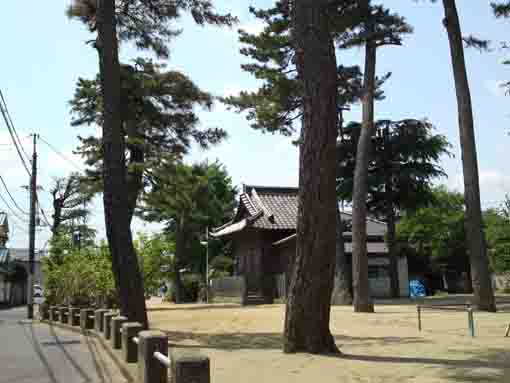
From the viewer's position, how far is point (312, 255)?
9.44 meters

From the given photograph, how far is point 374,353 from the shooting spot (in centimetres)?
979

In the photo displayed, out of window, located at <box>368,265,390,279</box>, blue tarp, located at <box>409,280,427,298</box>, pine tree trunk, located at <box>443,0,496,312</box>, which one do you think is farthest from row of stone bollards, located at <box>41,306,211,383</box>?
blue tarp, located at <box>409,280,427,298</box>

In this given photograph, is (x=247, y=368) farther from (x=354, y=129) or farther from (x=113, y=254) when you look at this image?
(x=354, y=129)

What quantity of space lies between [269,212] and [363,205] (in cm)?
1422

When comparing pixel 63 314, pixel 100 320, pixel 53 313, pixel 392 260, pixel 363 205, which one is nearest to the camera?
pixel 100 320

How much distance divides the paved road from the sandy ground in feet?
6.67

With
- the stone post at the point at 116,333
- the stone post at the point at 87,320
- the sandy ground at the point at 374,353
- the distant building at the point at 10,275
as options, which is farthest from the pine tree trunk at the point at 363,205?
the distant building at the point at 10,275

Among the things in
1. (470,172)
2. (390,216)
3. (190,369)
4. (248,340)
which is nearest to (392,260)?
(390,216)

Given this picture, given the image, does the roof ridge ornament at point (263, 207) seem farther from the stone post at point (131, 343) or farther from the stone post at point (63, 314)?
the stone post at point (131, 343)

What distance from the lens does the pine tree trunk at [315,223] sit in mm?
9422

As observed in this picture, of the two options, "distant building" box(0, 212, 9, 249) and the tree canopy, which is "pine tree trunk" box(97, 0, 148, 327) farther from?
"distant building" box(0, 212, 9, 249)

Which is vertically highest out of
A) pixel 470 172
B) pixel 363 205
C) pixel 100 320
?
pixel 470 172

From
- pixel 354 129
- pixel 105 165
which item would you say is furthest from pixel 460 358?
pixel 354 129

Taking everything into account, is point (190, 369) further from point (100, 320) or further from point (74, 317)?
point (74, 317)
